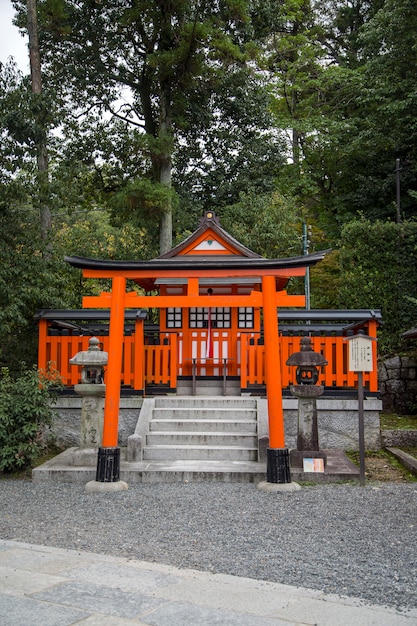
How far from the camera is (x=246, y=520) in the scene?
705 centimetres

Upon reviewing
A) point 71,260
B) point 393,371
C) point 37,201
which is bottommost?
point 393,371

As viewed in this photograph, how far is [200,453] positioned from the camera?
10.2 m

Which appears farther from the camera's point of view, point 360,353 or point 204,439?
point 204,439

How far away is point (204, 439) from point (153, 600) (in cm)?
601

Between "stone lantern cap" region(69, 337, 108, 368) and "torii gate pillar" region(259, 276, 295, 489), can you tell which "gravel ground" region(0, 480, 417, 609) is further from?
"stone lantern cap" region(69, 337, 108, 368)

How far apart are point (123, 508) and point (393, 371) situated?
9590 millimetres

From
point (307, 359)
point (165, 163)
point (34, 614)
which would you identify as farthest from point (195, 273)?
point (165, 163)

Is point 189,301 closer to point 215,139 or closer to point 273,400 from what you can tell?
point 273,400

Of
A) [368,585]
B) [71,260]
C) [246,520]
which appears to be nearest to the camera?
[368,585]

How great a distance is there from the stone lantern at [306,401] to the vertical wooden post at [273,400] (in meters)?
0.58

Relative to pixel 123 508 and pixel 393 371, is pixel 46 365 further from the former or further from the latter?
pixel 393 371

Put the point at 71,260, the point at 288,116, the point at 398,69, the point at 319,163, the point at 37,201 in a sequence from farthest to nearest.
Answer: the point at 288,116 → the point at 319,163 → the point at 398,69 → the point at 37,201 → the point at 71,260

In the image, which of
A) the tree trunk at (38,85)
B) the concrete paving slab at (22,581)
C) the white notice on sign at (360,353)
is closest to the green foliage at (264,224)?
the tree trunk at (38,85)

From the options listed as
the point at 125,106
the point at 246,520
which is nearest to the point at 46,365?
the point at 246,520
